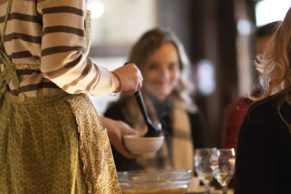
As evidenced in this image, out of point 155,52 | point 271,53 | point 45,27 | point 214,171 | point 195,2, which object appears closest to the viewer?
point 45,27

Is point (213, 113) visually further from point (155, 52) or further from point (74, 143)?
point (74, 143)

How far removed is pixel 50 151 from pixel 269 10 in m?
3.55

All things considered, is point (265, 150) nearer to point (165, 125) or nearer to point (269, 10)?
point (165, 125)

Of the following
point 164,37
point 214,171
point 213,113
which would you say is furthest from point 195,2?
point 214,171

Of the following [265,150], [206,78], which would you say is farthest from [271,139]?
[206,78]

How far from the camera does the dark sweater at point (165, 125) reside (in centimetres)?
206

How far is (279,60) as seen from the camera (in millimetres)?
1185

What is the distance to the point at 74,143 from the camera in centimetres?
112

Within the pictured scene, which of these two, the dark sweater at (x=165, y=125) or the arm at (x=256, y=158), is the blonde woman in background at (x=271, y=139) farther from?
the dark sweater at (x=165, y=125)

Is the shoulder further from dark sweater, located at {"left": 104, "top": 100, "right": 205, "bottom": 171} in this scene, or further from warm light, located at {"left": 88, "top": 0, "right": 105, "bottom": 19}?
warm light, located at {"left": 88, "top": 0, "right": 105, "bottom": 19}

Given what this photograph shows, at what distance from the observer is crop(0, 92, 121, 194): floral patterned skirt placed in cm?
112

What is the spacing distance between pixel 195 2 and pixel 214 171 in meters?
4.20

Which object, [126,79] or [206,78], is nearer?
[126,79]

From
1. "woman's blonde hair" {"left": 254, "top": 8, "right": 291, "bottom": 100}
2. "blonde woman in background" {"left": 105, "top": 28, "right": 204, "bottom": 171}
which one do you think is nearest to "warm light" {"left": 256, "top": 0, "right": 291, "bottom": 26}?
"blonde woman in background" {"left": 105, "top": 28, "right": 204, "bottom": 171}
